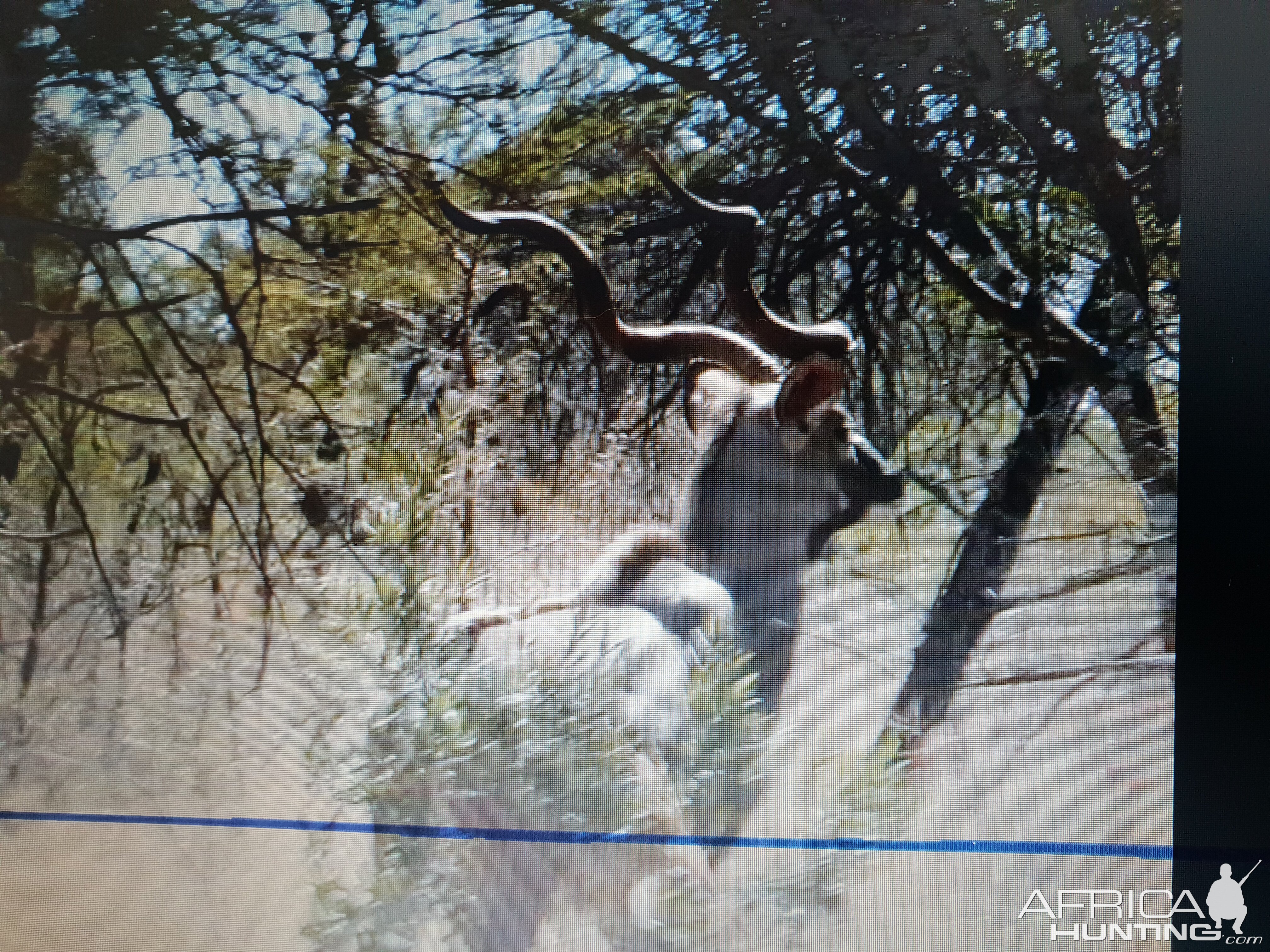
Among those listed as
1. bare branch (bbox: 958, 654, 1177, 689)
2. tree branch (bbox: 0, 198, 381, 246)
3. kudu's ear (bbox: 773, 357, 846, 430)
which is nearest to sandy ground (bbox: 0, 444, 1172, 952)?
bare branch (bbox: 958, 654, 1177, 689)

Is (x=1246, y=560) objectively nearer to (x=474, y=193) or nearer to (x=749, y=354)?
(x=749, y=354)

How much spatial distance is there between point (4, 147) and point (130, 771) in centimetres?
99

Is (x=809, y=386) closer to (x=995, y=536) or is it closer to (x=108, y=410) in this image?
(x=995, y=536)

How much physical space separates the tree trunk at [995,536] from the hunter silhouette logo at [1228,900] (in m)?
0.55

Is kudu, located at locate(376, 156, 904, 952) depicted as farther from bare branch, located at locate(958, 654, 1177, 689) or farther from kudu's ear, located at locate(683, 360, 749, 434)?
bare branch, located at locate(958, 654, 1177, 689)

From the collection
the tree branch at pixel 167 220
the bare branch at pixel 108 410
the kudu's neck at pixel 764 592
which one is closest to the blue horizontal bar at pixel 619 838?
the kudu's neck at pixel 764 592

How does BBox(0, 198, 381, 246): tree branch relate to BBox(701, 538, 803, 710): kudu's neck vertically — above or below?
above

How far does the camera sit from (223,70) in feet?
4.07

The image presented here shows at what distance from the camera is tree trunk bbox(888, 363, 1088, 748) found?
1.23m

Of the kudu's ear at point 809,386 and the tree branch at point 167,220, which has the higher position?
the tree branch at point 167,220

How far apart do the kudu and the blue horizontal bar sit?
0.02 metres

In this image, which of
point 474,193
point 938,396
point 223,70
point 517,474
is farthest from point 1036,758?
point 223,70

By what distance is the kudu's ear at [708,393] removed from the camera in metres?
1.23

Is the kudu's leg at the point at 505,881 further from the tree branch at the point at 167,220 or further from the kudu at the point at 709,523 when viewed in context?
the tree branch at the point at 167,220
